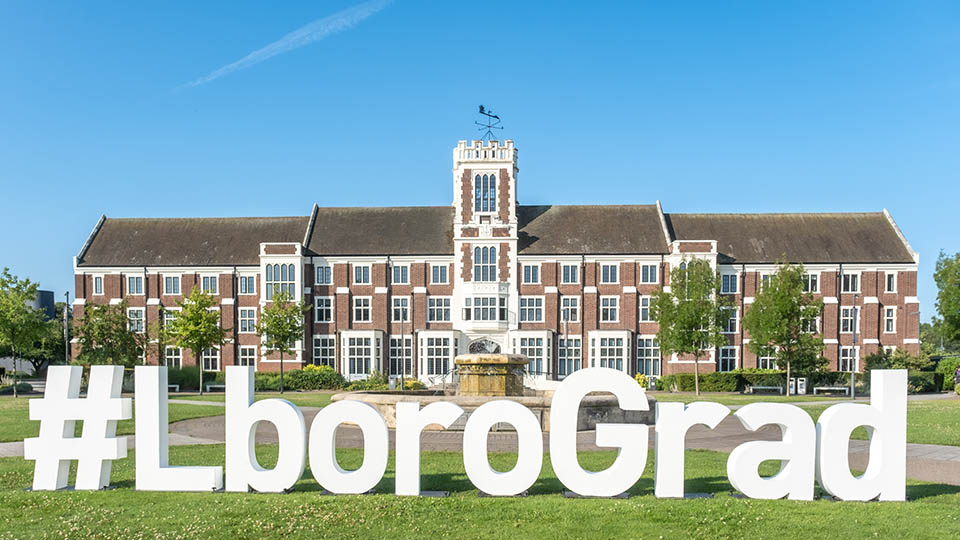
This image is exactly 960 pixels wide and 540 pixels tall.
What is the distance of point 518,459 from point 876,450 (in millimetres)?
5074

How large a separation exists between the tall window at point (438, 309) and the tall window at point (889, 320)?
91.5 feet

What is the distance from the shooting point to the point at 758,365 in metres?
48.4

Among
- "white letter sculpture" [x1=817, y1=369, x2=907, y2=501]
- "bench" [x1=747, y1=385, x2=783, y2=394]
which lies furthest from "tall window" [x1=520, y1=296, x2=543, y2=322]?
"white letter sculpture" [x1=817, y1=369, x2=907, y2=501]

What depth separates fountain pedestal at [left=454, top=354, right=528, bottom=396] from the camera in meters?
22.6

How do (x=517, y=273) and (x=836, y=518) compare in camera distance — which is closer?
(x=836, y=518)

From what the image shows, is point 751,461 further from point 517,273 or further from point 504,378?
point 517,273

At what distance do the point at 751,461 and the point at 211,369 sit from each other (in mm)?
45610

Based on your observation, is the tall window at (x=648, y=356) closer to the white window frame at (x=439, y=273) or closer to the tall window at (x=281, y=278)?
the white window frame at (x=439, y=273)

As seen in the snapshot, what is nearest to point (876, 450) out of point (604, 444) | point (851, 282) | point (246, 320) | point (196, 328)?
point (604, 444)

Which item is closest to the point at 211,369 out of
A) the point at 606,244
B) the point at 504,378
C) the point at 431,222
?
the point at 431,222

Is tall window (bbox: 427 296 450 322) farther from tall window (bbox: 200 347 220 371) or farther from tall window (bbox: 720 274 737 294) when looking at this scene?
tall window (bbox: 720 274 737 294)

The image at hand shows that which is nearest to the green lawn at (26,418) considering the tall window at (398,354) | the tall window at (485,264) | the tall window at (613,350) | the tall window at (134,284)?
the tall window at (134,284)

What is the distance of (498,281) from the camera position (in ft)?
159

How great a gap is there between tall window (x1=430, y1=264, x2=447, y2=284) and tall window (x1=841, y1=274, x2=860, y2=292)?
25459 mm
